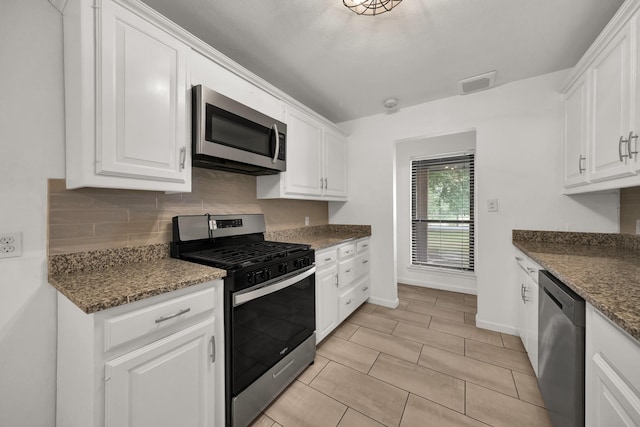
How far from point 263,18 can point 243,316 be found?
5.85ft

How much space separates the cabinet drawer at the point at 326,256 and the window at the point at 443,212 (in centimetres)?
206

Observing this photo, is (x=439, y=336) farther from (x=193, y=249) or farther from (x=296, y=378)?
(x=193, y=249)

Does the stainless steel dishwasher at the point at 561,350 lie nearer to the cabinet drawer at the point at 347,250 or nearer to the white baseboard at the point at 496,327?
the white baseboard at the point at 496,327

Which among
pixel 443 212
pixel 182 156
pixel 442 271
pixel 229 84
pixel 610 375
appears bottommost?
pixel 442 271

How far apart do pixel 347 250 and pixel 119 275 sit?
1.87m

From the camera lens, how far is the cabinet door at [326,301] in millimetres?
2113

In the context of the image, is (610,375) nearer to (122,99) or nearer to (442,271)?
(122,99)

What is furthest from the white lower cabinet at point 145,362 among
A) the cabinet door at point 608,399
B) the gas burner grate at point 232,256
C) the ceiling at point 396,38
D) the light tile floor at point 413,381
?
the ceiling at point 396,38

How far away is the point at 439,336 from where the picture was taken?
2.34 metres

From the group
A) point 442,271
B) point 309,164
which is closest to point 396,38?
point 309,164

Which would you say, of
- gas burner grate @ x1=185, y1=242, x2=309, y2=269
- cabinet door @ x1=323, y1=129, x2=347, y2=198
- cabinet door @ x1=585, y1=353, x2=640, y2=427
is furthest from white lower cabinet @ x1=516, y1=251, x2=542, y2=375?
cabinet door @ x1=323, y1=129, x2=347, y2=198

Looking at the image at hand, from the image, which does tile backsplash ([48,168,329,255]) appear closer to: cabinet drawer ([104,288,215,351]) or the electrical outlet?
the electrical outlet

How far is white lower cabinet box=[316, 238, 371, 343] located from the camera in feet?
7.04

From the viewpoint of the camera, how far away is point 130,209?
1501mm
